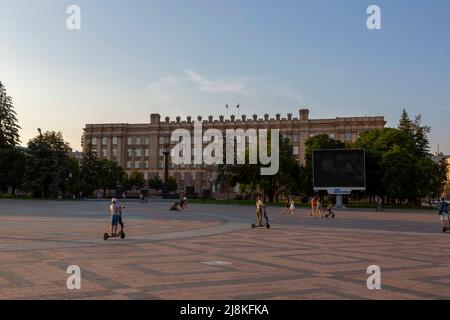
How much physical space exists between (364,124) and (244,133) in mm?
34514

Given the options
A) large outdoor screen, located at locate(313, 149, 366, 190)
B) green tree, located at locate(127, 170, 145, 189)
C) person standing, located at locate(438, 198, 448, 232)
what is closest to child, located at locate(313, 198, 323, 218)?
person standing, located at locate(438, 198, 448, 232)

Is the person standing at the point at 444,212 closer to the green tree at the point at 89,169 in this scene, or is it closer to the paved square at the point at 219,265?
the paved square at the point at 219,265

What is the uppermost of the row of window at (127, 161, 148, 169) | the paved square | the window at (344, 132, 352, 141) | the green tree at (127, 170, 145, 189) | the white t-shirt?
the window at (344, 132, 352, 141)

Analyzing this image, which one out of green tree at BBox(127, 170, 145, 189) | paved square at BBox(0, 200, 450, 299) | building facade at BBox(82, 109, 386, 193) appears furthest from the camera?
building facade at BBox(82, 109, 386, 193)

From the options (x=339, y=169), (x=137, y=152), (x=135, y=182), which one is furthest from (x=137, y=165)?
(x=339, y=169)

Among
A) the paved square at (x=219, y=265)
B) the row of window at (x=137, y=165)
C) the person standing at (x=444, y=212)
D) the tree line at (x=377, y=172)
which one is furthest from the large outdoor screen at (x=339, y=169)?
the row of window at (x=137, y=165)

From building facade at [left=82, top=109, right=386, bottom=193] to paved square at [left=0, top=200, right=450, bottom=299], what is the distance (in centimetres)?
12127

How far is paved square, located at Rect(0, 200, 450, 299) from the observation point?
8.38 metres

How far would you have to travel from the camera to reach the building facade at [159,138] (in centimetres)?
14000

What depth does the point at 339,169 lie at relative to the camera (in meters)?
53.8

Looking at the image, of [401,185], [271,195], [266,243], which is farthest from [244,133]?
[266,243]

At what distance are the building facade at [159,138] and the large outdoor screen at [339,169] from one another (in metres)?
85.4

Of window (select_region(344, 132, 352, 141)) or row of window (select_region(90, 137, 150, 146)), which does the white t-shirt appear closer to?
window (select_region(344, 132, 352, 141))
